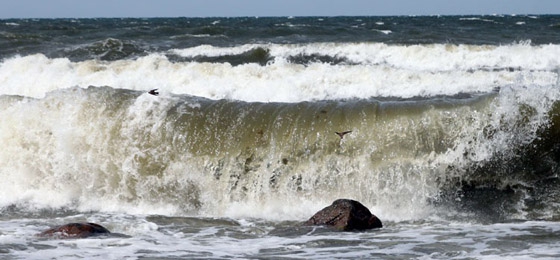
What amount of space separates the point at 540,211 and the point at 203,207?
3635mm

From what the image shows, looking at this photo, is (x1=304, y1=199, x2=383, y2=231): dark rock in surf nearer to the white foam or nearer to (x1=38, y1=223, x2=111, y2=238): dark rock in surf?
(x1=38, y1=223, x2=111, y2=238): dark rock in surf

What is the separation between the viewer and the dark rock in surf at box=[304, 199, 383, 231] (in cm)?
744

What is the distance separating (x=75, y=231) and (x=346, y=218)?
2.38 metres

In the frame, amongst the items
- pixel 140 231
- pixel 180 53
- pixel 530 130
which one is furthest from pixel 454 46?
pixel 140 231

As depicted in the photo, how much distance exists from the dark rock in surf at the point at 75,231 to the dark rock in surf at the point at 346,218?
192 centimetres

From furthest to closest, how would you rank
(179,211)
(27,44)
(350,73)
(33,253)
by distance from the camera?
(27,44) < (350,73) < (179,211) < (33,253)

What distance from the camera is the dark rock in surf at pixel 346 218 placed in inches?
293

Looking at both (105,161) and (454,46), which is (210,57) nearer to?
(454,46)

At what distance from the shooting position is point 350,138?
955 centimetres

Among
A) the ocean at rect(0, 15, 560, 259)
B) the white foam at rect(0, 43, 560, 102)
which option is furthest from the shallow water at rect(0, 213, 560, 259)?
the white foam at rect(0, 43, 560, 102)

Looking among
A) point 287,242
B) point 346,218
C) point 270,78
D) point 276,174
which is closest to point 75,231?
point 287,242

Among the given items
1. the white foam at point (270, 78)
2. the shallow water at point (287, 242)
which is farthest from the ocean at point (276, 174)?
the white foam at point (270, 78)

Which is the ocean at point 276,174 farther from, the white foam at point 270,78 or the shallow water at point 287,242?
the white foam at point 270,78

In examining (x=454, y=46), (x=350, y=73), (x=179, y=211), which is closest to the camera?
(x=179, y=211)
